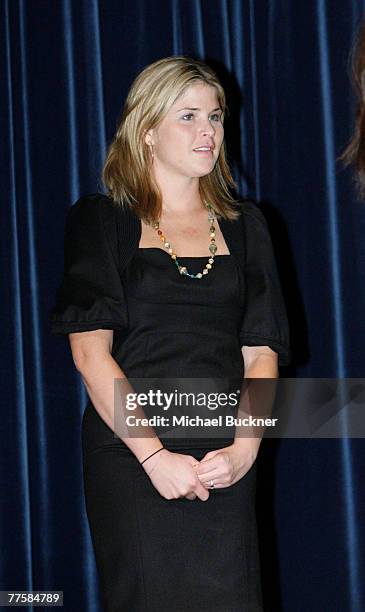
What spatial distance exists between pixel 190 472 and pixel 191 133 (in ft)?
2.29

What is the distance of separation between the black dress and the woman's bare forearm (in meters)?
0.04

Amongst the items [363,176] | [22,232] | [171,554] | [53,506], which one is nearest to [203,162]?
[363,176]

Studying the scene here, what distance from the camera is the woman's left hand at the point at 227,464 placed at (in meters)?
1.83

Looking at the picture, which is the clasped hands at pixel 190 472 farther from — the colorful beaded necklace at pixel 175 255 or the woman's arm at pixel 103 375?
the colorful beaded necklace at pixel 175 255

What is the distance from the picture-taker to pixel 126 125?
6.75 ft

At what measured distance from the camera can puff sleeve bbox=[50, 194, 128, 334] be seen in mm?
1894

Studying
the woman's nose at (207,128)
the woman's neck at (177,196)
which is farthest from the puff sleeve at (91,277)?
A: the woman's nose at (207,128)

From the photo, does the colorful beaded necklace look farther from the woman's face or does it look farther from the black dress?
the woman's face

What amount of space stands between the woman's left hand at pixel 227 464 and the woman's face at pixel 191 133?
1.88 feet

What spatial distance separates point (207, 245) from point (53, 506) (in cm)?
115

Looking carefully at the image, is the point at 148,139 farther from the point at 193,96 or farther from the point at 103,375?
the point at 103,375

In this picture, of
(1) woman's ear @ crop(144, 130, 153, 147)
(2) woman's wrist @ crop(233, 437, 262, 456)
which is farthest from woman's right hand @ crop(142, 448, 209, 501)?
(1) woman's ear @ crop(144, 130, 153, 147)

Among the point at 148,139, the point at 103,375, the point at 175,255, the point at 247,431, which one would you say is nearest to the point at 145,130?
the point at 148,139

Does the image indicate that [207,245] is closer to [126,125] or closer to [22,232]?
[126,125]
